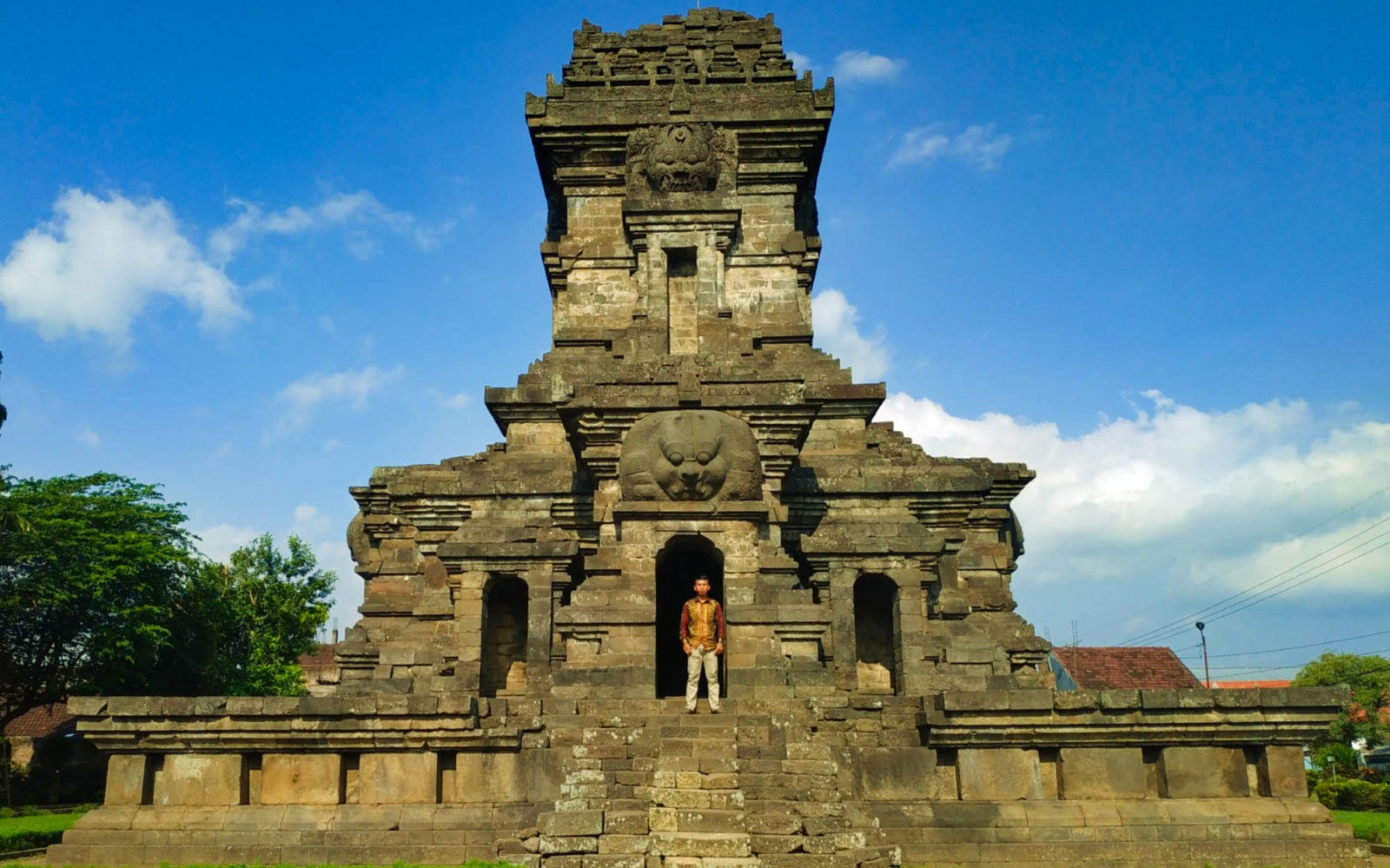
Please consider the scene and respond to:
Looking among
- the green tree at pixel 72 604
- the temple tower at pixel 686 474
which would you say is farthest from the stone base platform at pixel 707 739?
the green tree at pixel 72 604

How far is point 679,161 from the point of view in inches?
800

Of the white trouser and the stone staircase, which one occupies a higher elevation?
the white trouser

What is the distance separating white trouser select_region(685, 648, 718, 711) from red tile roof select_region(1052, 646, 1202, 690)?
106 feet

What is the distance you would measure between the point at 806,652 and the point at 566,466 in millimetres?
6620

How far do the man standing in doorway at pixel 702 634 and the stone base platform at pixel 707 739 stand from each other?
48 cm

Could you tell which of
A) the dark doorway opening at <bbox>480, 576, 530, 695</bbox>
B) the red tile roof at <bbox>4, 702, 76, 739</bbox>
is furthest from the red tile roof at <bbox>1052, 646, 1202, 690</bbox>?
the red tile roof at <bbox>4, 702, 76, 739</bbox>

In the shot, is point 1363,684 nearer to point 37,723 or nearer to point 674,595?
point 674,595

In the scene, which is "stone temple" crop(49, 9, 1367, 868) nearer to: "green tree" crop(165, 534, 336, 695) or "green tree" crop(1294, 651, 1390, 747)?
"green tree" crop(165, 534, 336, 695)

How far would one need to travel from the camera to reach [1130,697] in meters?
11.7

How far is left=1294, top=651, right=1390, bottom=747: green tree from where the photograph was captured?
2056 inches

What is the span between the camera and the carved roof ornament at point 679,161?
20312 mm

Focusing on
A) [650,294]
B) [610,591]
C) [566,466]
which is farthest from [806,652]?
[650,294]

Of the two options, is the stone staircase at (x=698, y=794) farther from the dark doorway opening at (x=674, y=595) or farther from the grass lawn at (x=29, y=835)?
the grass lawn at (x=29, y=835)

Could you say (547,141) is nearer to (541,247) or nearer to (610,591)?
(541,247)
